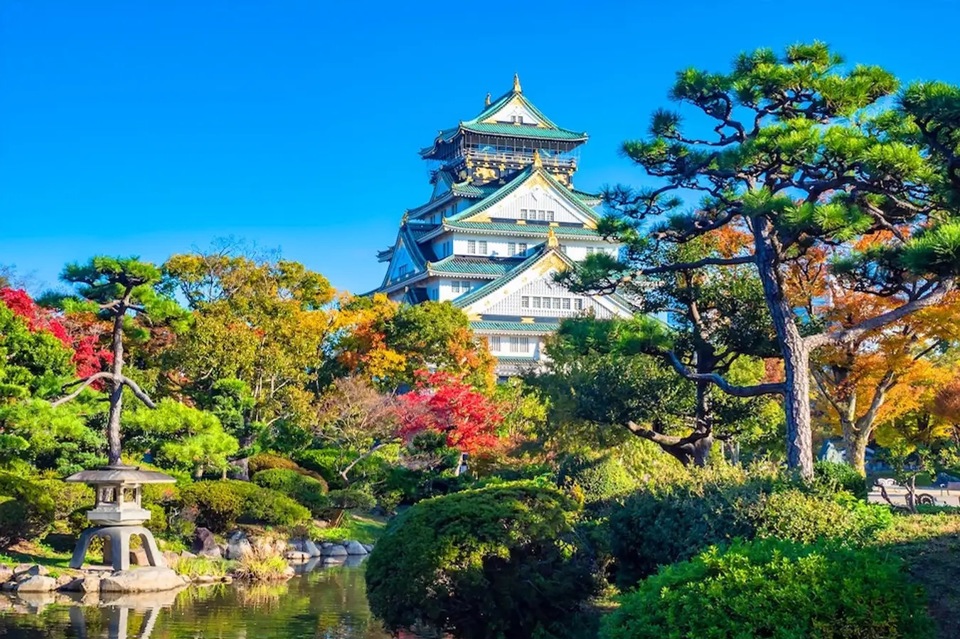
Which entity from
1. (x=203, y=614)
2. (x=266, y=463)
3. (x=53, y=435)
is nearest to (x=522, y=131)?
(x=266, y=463)

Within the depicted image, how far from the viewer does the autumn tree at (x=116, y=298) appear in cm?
1567

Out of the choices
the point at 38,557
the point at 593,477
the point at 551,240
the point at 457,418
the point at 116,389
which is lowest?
the point at 38,557

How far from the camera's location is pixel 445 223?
45062 millimetres

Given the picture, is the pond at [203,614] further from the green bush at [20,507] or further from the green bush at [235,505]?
the green bush at [235,505]

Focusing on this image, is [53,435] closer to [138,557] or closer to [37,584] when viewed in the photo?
[138,557]

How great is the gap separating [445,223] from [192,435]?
2723cm

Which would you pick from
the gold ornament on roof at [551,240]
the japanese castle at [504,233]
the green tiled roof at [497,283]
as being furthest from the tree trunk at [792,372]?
the gold ornament on roof at [551,240]

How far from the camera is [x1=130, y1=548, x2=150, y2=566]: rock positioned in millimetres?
16797

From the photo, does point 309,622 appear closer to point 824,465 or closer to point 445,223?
point 824,465

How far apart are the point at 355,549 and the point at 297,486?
2.58 meters

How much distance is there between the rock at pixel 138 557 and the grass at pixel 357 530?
5.21 metres

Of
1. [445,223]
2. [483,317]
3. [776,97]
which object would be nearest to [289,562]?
[776,97]

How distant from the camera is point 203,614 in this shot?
13250mm

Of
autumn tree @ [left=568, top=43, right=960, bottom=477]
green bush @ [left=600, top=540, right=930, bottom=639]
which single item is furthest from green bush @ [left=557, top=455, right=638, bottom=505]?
green bush @ [left=600, top=540, right=930, bottom=639]
